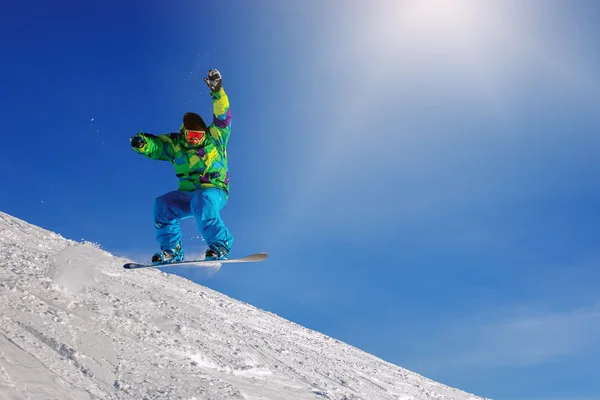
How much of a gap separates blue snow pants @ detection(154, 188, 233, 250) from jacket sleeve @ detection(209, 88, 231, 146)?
90 cm

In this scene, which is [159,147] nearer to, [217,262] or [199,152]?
[199,152]

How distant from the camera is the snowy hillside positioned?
6.05 m

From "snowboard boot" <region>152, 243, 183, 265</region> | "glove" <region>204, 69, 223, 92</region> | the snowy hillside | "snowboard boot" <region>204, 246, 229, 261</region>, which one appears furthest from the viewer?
"snowboard boot" <region>152, 243, 183, 265</region>

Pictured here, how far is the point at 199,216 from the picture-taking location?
8.97 meters

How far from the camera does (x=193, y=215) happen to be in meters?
9.34

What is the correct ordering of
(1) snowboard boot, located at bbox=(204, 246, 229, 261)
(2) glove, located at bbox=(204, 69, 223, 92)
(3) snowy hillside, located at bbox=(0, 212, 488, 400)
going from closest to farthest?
(3) snowy hillside, located at bbox=(0, 212, 488, 400) < (2) glove, located at bbox=(204, 69, 223, 92) < (1) snowboard boot, located at bbox=(204, 246, 229, 261)

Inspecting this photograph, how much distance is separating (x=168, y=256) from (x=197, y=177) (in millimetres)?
1448

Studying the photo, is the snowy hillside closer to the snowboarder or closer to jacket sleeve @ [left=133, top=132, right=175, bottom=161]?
the snowboarder

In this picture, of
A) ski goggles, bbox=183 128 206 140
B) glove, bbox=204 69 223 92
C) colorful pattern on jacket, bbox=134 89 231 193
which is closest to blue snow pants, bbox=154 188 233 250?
colorful pattern on jacket, bbox=134 89 231 193

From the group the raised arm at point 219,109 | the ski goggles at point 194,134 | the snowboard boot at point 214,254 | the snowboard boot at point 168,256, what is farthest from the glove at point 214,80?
the snowboard boot at point 168,256

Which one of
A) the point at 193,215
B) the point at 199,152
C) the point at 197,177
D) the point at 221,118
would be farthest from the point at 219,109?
the point at 193,215

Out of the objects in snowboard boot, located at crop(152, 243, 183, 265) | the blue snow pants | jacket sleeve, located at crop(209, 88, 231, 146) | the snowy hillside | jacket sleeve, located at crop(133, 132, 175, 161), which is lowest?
the snowy hillside

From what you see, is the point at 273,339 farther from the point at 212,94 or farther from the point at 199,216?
the point at 212,94

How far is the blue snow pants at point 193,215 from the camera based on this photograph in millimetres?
8969
